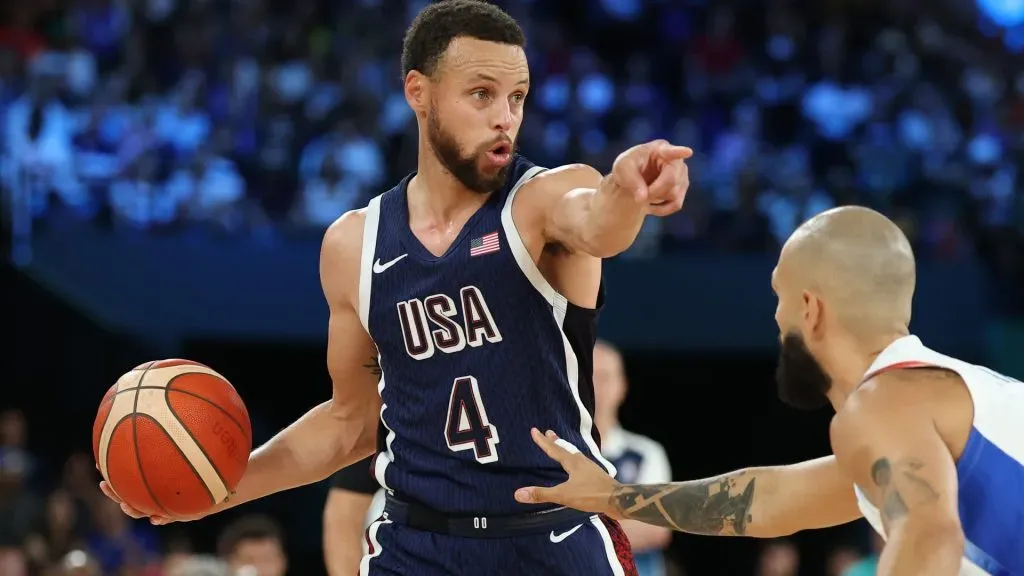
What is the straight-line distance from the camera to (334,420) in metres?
4.48

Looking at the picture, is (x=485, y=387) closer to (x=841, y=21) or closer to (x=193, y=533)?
(x=193, y=533)

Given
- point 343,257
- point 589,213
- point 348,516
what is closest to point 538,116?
point 348,516

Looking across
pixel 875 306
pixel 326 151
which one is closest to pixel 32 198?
pixel 326 151

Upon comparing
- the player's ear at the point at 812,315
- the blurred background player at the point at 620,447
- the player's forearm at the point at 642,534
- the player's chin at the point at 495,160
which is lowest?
the player's forearm at the point at 642,534

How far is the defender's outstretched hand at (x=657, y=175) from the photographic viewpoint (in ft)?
10.7

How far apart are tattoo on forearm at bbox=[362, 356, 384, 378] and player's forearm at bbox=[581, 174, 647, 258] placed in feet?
3.36

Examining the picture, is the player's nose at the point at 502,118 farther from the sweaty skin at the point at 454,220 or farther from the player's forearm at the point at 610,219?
the player's forearm at the point at 610,219

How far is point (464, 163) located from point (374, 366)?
76cm

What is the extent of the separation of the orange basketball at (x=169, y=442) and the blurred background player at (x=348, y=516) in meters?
1.44

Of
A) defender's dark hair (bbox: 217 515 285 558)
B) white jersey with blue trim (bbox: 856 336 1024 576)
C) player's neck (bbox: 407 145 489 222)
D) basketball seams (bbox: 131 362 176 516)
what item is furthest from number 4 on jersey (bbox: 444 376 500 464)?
defender's dark hair (bbox: 217 515 285 558)

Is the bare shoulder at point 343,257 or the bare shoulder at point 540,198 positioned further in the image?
the bare shoulder at point 343,257

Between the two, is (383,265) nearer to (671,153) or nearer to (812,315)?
(671,153)

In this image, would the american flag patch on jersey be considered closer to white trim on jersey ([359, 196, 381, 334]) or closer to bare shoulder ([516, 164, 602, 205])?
bare shoulder ([516, 164, 602, 205])

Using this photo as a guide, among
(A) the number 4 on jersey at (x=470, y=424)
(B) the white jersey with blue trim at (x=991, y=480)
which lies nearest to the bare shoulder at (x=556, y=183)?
(A) the number 4 on jersey at (x=470, y=424)
